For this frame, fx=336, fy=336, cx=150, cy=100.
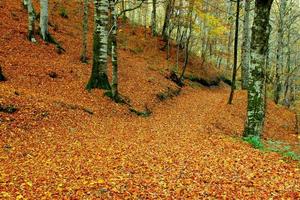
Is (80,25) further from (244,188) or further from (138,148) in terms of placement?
(244,188)

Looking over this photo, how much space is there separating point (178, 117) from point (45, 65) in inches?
288

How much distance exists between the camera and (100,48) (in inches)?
651

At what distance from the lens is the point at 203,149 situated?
9.73 meters

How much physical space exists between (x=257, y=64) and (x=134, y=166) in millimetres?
5211

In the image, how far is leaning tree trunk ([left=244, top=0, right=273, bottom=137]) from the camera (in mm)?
10109

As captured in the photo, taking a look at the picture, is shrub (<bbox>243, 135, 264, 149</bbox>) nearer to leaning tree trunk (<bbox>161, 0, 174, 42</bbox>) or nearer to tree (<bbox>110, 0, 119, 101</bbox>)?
tree (<bbox>110, 0, 119, 101</bbox>)

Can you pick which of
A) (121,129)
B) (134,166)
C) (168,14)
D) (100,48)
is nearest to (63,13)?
(168,14)

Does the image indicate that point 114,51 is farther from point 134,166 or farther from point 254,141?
point 134,166

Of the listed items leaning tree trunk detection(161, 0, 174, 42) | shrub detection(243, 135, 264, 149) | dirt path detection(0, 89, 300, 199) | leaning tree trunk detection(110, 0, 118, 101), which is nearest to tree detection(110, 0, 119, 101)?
leaning tree trunk detection(110, 0, 118, 101)

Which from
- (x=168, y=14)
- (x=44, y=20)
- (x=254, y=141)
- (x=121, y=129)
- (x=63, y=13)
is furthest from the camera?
(x=168, y=14)

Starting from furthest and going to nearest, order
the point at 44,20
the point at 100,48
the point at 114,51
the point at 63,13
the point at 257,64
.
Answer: the point at 63,13, the point at 44,20, the point at 100,48, the point at 114,51, the point at 257,64

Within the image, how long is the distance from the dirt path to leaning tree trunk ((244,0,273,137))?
820 millimetres

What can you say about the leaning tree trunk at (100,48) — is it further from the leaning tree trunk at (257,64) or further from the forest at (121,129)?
the leaning tree trunk at (257,64)

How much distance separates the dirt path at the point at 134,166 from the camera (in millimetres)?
6410
